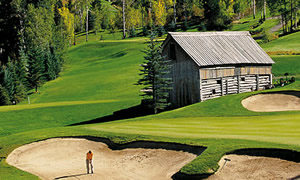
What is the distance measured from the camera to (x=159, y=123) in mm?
31891

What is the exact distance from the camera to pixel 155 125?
3058 centimetres

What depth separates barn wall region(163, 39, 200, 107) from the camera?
42.8 meters

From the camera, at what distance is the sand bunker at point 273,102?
37.2m

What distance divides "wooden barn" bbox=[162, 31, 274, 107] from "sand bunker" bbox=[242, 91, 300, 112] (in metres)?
5.21

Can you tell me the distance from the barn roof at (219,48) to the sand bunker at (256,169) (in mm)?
23469

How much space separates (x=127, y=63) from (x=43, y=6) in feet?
102

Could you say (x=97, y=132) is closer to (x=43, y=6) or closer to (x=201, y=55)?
(x=201, y=55)

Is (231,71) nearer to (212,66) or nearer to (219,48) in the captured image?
(212,66)

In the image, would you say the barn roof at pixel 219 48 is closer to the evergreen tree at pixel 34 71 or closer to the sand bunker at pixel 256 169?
the sand bunker at pixel 256 169

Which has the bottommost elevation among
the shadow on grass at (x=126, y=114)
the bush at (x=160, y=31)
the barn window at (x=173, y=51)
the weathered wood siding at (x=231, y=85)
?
the shadow on grass at (x=126, y=114)

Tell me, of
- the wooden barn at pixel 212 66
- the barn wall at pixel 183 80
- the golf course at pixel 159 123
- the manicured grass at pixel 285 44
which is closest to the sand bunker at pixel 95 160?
the golf course at pixel 159 123

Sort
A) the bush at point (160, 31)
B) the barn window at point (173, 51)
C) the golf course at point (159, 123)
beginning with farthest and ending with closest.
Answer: the bush at point (160, 31) < the barn window at point (173, 51) < the golf course at point (159, 123)

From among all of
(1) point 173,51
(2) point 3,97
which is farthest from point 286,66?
(2) point 3,97

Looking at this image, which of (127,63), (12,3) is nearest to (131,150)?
(127,63)
